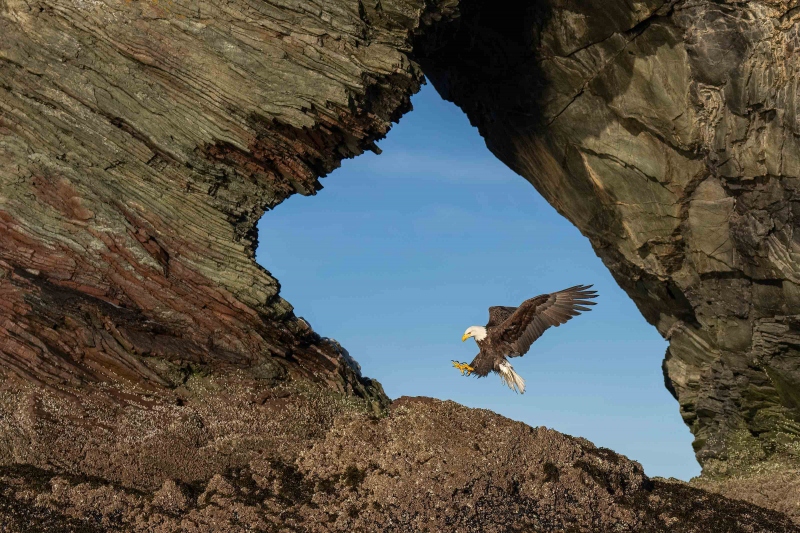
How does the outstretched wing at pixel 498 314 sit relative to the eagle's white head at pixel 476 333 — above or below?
above

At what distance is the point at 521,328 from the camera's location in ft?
62.3

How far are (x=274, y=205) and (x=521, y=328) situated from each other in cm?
625

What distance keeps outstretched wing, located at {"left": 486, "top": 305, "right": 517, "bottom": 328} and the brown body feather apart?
0.28m

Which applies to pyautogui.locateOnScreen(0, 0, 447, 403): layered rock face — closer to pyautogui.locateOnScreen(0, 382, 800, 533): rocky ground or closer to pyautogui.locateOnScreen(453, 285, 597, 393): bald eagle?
pyautogui.locateOnScreen(0, 382, 800, 533): rocky ground

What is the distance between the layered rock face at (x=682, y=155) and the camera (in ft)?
59.1

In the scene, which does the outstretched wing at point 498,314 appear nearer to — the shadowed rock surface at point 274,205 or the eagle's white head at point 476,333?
the eagle's white head at point 476,333

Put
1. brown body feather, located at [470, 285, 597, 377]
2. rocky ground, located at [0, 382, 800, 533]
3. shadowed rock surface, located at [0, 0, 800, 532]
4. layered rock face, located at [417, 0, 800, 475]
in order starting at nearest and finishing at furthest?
rocky ground, located at [0, 382, 800, 533]
shadowed rock surface, located at [0, 0, 800, 532]
layered rock face, located at [417, 0, 800, 475]
brown body feather, located at [470, 285, 597, 377]

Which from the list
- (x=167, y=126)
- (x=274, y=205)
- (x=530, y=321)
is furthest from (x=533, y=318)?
(x=167, y=126)

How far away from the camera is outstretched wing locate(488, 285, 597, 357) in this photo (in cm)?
1875

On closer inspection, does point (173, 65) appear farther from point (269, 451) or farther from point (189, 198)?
point (269, 451)

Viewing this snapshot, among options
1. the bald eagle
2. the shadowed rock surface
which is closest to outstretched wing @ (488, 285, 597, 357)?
the bald eagle

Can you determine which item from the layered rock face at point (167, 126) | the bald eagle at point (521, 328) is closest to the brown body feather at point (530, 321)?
the bald eagle at point (521, 328)

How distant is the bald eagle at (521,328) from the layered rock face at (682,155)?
12.9 ft

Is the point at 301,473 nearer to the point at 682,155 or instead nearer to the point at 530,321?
the point at 530,321
